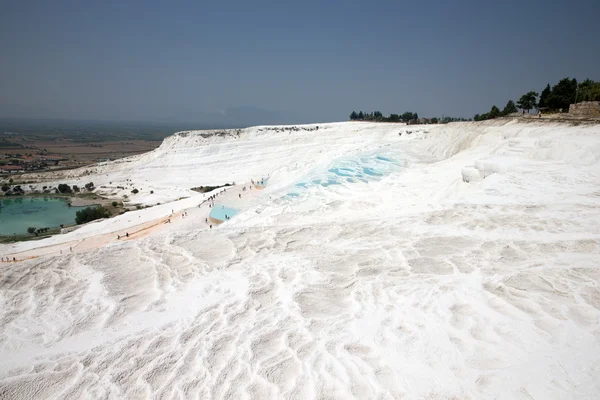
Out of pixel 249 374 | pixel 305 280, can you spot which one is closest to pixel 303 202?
pixel 305 280

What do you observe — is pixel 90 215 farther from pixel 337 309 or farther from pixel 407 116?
pixel 407 116

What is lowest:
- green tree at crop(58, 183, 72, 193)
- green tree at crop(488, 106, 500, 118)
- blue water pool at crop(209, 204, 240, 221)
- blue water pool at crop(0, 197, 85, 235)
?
blue water pool at crop(0, 197, 85, 235)

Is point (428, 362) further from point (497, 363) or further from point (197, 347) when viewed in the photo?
point (197, 347)

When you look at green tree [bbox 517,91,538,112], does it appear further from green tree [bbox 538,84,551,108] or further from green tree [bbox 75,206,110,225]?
green tree [bbox 75,206,110,225]

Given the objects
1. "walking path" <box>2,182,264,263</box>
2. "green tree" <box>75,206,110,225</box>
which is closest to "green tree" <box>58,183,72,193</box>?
"green tree" <box>75,206,110,225</box>

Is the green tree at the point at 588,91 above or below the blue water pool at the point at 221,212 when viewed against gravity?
above

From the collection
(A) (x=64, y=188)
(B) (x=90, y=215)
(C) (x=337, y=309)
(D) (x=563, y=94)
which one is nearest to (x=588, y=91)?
(D) (x=563, y=94)

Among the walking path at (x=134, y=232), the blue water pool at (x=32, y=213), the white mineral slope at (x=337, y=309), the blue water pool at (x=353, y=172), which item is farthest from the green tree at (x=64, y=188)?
the white mineral slope at (x=337, y=309)

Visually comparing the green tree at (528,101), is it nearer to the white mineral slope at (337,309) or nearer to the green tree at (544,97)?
the green tree at (544,97)
